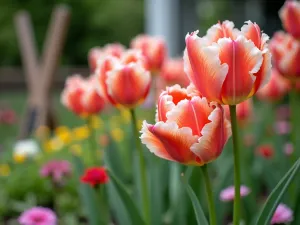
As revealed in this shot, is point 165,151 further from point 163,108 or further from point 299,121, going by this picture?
point 299,121

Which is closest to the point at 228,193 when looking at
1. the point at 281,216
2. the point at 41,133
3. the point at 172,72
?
the point at 281,216

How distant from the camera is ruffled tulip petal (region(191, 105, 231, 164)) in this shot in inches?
34.1

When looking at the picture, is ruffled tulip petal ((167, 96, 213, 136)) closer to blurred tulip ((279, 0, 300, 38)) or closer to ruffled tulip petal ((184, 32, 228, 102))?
ruffled tulip petal ((184, 32, 228, 102))

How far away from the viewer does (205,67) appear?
858 mm

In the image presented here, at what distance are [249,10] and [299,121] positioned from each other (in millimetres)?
6874

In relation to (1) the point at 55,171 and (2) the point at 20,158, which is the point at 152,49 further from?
(2) the point at 20,158

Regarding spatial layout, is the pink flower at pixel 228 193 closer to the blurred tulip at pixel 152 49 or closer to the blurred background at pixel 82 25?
the blurred tulip at pixel 152 49

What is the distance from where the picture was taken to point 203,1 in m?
9.64

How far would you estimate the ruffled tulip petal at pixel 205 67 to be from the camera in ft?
2.78

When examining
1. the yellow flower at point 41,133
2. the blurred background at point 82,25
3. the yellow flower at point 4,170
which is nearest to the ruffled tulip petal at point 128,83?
the yellow flower at point 4,170

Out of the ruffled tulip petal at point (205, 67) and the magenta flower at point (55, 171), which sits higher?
the ruffled tulip petal at point (205, 67)

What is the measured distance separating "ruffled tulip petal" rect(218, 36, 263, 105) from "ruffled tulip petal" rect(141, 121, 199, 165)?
3.7 inches

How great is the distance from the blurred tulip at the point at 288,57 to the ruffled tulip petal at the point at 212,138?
66 centimetres

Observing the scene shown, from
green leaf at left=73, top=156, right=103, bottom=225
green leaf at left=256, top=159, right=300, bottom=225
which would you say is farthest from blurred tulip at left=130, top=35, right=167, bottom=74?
green leaf at left=256, top=159, right=300, bottom=225
